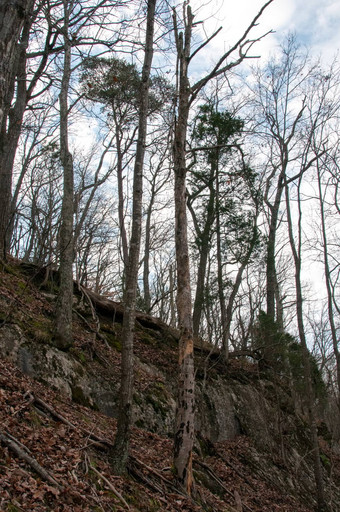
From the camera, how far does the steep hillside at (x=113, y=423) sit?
3789 mm

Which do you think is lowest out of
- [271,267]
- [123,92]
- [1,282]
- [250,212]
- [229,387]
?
[229,387]

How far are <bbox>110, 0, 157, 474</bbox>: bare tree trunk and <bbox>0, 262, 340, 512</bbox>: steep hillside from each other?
11.3 inches

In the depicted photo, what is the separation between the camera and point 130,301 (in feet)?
18.0

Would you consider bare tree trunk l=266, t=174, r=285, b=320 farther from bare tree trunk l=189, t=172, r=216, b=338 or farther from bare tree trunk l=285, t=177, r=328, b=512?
bare tree trunk l=285, t=177, r=328, b=512

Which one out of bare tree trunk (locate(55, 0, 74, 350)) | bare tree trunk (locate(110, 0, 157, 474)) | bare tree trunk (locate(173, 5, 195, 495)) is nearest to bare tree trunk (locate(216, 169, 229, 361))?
bare tree trunk (locate(55, 0, 74, 350))

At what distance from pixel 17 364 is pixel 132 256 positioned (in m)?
2.69

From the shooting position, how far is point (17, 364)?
6.23 meters

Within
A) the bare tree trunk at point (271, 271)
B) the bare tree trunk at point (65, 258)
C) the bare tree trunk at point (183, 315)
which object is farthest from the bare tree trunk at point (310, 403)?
the bare tree trunk at point (65, 258)

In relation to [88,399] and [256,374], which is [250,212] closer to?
[256,374]

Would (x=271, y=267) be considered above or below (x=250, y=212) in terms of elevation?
below

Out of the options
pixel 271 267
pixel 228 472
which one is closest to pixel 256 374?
pixel 271 267

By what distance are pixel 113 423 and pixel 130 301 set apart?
2.53m

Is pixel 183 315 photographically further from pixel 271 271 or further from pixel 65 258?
pixel 271 271

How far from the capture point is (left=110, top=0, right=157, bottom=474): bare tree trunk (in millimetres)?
4801
